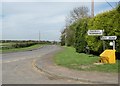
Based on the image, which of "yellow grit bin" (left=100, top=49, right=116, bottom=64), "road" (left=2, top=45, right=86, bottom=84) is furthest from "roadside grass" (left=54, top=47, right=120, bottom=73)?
"road" (left=2, top=45, right=86, bottom=84)

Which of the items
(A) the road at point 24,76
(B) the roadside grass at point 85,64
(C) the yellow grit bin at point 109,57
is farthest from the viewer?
(C) the yellow grit bin at point 109,57

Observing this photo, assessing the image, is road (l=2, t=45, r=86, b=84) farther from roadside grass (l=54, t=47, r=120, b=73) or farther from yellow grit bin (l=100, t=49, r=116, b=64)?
yellow grit bin (l=100, t=49, r=116, b=64)

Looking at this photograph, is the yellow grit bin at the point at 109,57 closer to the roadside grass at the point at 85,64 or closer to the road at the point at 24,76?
the roadside grass at the point at 85,64

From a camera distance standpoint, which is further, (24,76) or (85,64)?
(85,64)

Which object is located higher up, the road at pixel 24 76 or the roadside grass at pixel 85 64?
the roadside grass at pixel 85 64

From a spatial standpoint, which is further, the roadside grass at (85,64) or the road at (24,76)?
the roadside grass at (85,64)

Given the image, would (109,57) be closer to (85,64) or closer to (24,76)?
(85,64)

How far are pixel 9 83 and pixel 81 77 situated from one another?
3.18m

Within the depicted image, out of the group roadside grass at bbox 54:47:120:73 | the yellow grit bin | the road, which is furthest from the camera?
the yellow grit bin

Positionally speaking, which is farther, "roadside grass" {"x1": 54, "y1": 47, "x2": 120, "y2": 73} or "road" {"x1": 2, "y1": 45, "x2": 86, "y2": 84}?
"roadside grass" {"x1": 54, "y1": 47, "x2": 120, "y2": 73}

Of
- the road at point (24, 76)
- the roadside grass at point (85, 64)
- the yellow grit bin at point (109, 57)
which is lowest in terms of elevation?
the road at point (24, 76)

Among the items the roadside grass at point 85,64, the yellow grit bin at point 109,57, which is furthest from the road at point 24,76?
the yellow grit bin at point 109,57

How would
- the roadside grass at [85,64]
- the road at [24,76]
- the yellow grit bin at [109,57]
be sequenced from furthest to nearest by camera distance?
the yellow grit bin at [109,57]
the roadside grass at [85,64]
the road at [24,76]

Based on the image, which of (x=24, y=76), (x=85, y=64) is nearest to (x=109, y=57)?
(x=85, y=64)
